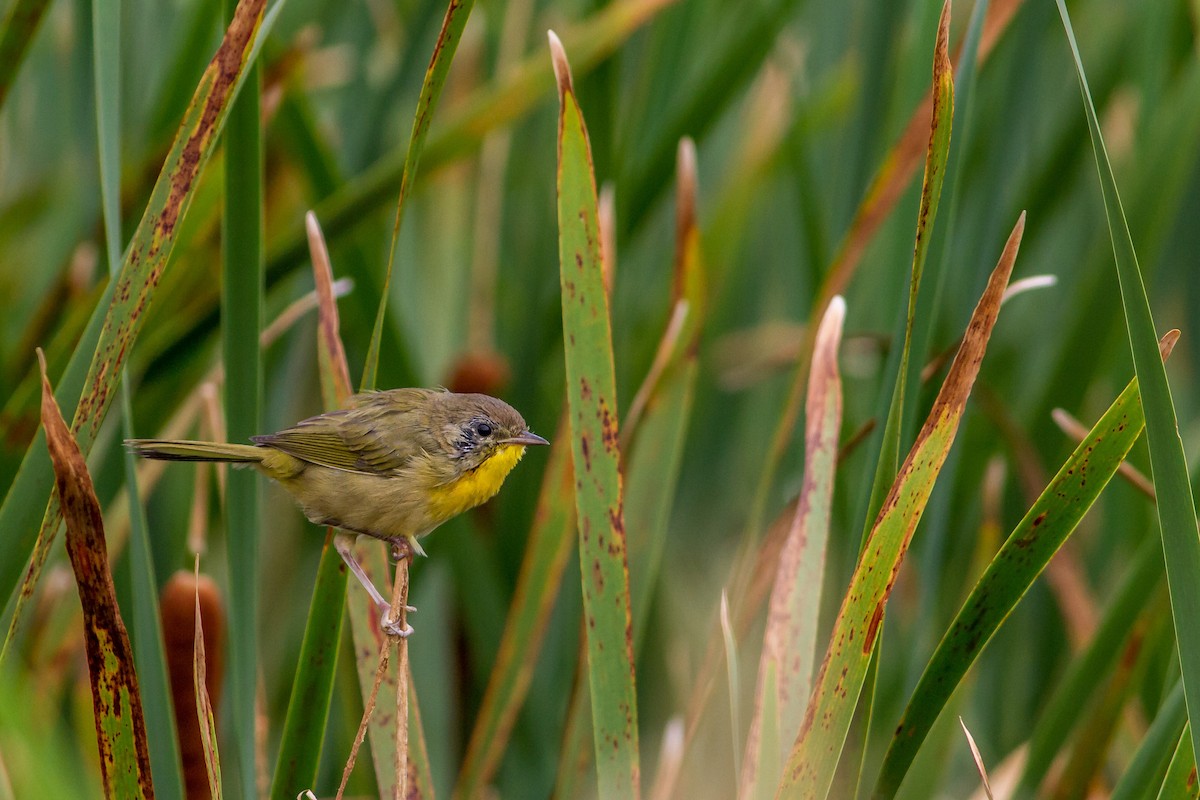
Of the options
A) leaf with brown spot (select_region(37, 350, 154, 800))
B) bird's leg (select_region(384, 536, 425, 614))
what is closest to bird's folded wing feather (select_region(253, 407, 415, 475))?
bird's leg (select_region(384, 536, 425, 614))

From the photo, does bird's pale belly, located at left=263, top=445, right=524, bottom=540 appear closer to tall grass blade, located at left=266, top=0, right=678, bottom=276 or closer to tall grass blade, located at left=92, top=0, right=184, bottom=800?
tall grass blade, located at left=92, top=0, right=184, bottom=800

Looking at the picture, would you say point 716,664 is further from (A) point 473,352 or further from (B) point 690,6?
(B) point 690,6

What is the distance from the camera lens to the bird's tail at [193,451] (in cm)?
150

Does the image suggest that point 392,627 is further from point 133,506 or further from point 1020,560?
point 1020,560

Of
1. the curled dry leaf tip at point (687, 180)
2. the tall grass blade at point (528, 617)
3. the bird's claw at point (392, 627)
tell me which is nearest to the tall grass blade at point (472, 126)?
the curled dry leaf tip at point (687, 180)

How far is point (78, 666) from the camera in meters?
2.51

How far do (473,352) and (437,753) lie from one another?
0.83 metres

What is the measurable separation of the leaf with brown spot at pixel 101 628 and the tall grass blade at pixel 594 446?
48cm

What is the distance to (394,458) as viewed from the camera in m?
1.86

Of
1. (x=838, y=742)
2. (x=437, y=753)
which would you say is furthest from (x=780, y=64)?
(x=838, y=742)

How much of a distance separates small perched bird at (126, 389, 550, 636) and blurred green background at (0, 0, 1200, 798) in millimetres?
416

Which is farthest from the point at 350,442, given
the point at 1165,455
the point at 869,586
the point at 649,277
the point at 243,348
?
the point at 649,277

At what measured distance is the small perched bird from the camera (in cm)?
170

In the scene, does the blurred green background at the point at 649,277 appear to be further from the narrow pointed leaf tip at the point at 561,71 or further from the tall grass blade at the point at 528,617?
the narrow pointed leaf tip at the point at 561,71
